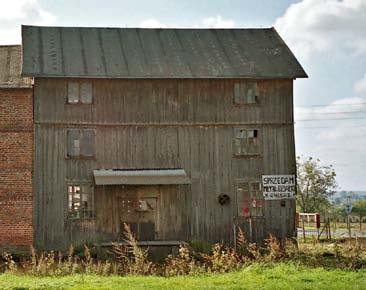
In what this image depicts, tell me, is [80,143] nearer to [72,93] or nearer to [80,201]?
[72,93]

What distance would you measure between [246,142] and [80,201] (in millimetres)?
7295

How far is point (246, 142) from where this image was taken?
2888 cm

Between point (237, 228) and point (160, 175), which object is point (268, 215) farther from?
point (160, 175)

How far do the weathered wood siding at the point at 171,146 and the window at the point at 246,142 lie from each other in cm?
22

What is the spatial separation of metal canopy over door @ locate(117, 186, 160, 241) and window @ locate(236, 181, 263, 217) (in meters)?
3.44

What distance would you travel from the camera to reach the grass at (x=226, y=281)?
16531 millimetres

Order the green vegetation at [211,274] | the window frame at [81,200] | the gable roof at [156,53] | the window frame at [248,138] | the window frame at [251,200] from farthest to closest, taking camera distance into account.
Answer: the window frame at [248,138]
the window frame at [251,200]
the gable roof at [156,53]
the window frame at [81,200]
the green vegetation at [211,274]

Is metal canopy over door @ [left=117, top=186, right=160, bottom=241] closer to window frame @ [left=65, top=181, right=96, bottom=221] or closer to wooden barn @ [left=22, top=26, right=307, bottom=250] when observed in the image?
wooden barn @ [left=22, top=26, right=307, bottom=250]

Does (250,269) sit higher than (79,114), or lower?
lower

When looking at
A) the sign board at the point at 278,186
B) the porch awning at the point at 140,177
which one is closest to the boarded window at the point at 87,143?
the porch awning at the point at 140,177

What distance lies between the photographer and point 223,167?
28.6m

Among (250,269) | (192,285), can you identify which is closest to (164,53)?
(250,269)

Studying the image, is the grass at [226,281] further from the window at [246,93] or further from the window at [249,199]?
the window at [246,93]

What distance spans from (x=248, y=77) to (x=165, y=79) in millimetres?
3451
